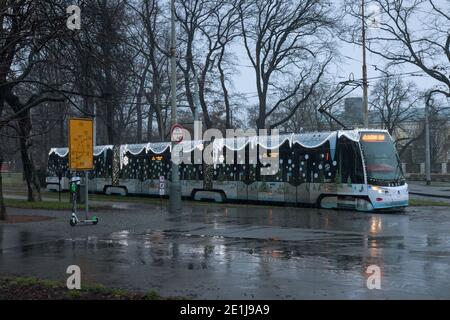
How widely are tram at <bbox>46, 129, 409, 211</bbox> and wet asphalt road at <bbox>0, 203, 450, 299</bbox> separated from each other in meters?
2.47

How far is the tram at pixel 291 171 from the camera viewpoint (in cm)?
2233

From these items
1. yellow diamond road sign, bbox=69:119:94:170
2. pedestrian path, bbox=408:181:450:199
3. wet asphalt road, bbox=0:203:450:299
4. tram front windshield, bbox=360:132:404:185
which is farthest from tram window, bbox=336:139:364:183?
pedestrian path, bbox=408:181:450:199

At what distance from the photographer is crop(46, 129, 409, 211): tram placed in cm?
2233

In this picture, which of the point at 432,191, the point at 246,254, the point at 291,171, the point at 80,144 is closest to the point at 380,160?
the point at 291,171

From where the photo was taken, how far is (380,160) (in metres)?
22.5

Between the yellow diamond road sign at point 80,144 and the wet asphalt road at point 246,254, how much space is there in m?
2.03

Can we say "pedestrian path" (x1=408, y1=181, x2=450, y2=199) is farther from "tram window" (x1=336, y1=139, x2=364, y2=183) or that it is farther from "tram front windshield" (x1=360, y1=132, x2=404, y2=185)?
"tram window" (x1=336, y1=139, x2=364, y2=183)

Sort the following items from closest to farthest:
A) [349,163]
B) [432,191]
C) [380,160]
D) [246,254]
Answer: [246,254] < [380,160] < [349,163] < [432,191]

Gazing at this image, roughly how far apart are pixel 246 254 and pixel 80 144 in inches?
318

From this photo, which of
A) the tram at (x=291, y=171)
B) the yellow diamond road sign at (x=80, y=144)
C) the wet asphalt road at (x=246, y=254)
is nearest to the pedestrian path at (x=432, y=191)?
the tram at (x=291, y=171)

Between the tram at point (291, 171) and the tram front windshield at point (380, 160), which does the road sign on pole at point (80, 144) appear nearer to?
the tram at point (291, 171)

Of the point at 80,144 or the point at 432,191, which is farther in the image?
the point at 432,191

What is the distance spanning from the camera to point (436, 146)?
90.8 meters

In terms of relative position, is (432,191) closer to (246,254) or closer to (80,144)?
(80,144)
